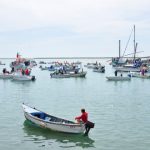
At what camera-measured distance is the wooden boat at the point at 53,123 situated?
2595 cm

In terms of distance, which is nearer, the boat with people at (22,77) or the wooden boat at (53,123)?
the wooden boat at (53,123)

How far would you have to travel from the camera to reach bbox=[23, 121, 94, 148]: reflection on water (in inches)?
978

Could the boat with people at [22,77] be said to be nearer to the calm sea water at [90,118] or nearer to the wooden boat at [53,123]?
the calm sea water at [90,118]

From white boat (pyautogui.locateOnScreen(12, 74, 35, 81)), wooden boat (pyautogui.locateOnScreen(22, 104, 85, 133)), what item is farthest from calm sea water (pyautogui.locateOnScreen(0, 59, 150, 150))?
white boat (pyautogui.locateOnScreen(12, 74, 35, 81))

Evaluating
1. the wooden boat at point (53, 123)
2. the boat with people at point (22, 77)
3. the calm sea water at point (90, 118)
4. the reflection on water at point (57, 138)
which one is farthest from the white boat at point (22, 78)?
the reflection on water at point (57, 138)

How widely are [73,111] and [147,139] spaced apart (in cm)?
1210

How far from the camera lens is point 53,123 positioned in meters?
26.8

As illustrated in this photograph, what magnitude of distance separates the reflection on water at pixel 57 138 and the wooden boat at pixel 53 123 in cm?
38

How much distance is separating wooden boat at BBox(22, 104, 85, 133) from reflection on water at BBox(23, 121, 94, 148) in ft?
1.25

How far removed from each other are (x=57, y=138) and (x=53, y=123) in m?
1.19

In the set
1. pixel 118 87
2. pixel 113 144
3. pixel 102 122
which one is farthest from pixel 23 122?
pixel 118 87

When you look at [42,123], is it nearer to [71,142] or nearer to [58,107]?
[71,142]

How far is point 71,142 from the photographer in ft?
82.7

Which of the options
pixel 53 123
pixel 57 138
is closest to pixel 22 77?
pixel 53 123
